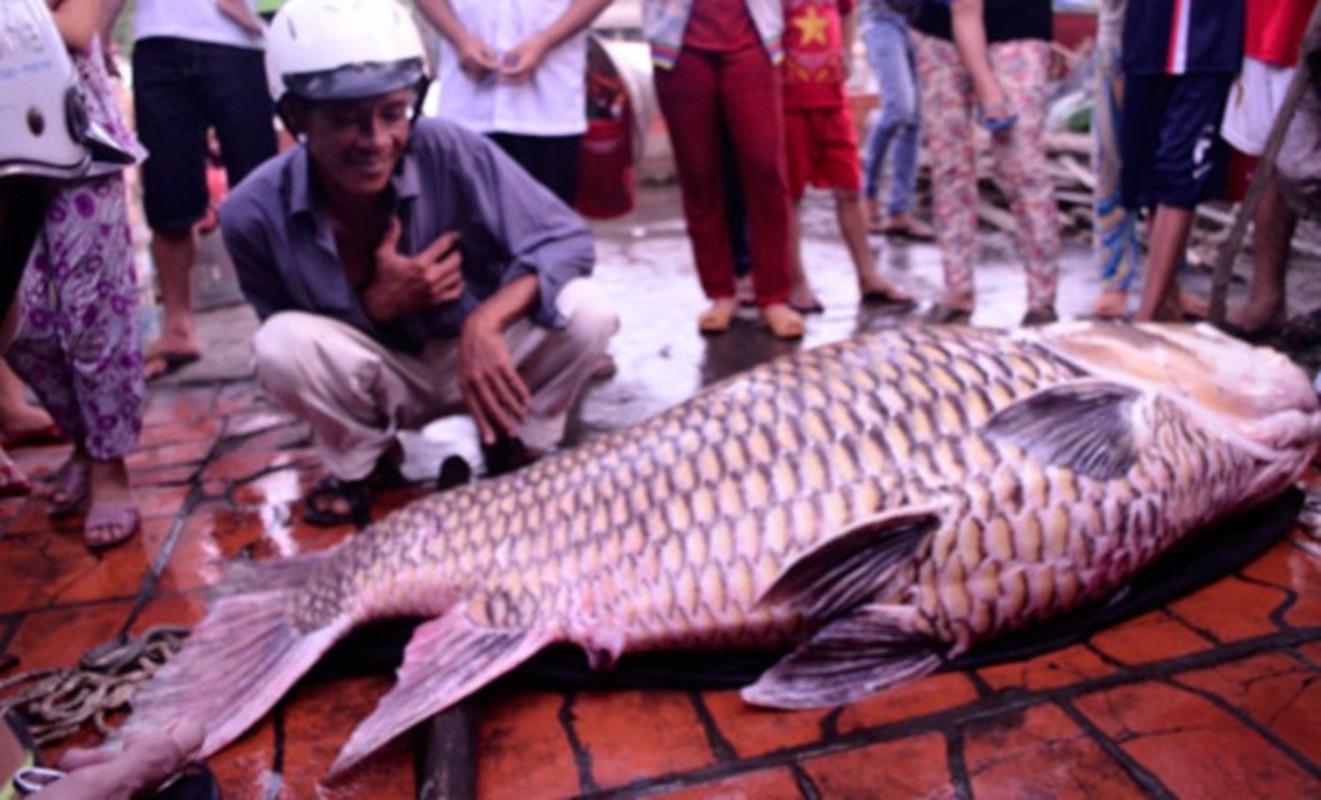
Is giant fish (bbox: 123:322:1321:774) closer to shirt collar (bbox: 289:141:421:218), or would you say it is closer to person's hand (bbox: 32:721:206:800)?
person's hand (bbox: 32:721:206:800)

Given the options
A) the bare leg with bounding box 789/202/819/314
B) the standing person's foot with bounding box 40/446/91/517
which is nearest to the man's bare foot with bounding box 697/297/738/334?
the bare leg with bounding box 789/202/819/314

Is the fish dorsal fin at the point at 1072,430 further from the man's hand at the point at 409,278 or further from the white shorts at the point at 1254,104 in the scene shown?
the white shorts at the point at 1254,104

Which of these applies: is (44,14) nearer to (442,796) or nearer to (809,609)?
(442,796)

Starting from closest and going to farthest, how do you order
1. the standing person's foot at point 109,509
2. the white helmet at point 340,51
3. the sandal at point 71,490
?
the white helmet at point 340,51
the standing person's foot at point 109,509
the sandal at point 71,490

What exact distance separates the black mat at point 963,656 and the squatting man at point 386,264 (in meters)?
0.80

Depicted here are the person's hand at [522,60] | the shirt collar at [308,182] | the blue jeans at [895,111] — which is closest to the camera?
the shirt collar at [308,182]

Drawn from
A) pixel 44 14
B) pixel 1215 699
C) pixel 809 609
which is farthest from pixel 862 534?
pixel 44 14

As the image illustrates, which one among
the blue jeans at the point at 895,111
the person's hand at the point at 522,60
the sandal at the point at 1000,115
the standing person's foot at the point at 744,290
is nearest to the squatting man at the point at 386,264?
the person's hand at the point at 522,60

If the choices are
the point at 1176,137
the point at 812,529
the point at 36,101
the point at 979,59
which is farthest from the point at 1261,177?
the point at 36,101

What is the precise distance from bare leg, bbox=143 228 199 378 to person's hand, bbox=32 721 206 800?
333 cm

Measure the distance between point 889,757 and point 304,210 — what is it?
6.61 feet

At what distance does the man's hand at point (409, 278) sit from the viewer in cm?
299

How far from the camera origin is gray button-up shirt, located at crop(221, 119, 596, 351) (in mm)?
2990

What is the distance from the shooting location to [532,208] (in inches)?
124
